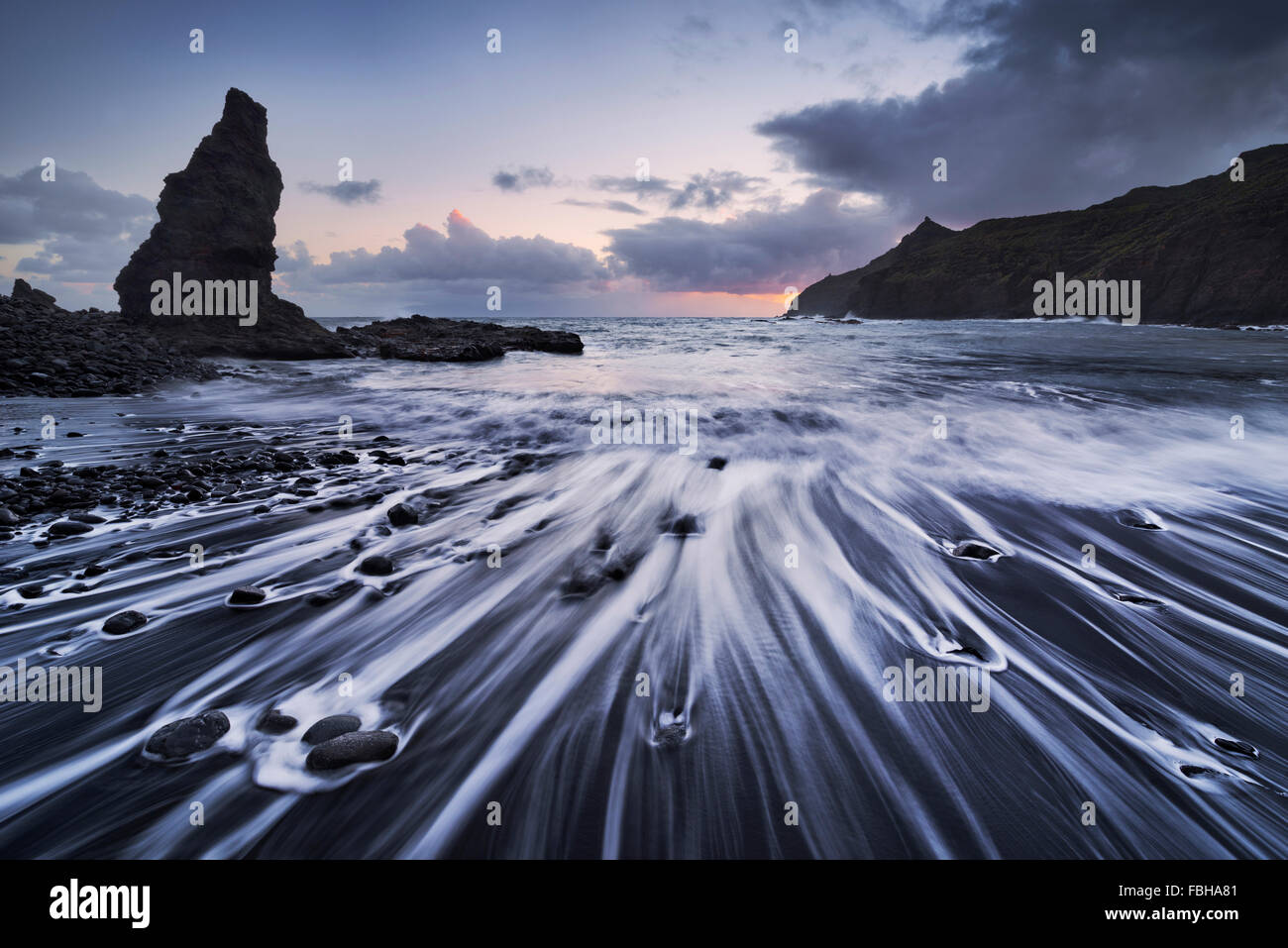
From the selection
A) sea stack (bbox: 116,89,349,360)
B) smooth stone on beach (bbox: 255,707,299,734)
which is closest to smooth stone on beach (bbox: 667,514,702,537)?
smooth stone on beach (bbox: 255,707,299,734)

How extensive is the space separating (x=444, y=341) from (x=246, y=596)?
865 inches

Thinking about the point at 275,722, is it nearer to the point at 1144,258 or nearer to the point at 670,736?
the point at 670,736

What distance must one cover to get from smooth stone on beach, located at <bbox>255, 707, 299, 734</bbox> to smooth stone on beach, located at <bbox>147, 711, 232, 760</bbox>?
0.12 metres

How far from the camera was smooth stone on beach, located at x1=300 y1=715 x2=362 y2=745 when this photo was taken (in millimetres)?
2004

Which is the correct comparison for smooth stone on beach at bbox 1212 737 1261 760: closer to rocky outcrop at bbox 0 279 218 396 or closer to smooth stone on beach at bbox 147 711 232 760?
smooth stone on beach at bbox 147 711 232 760

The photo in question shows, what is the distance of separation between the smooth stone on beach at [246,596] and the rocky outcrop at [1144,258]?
80.9 meters

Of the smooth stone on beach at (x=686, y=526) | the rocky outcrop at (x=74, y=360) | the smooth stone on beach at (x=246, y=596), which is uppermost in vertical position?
the rocky outcrop at (x=74, y=360)

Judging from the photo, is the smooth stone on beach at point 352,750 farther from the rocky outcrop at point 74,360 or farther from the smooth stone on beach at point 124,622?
the rocky outcrop at point 74,360

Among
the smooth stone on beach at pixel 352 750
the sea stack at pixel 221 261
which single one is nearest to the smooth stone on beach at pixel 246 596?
the smooth stone on beach at pixel 352 750

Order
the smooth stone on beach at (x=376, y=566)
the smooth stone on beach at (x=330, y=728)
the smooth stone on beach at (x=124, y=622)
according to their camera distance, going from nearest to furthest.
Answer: the smooth stone on beach at (x=330, y=728), the smooth stone on beach at (x=124, y=622), the smooth stone on beach at (x=376, y=566)

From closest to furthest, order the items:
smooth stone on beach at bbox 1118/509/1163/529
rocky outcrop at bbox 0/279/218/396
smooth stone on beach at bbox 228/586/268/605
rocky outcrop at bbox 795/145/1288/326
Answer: smooth stone on beach at bbox 228/586/268/605
smooth stone on beach at bbox 1118/509/1163/529
rocky outcrop at bbox 0/279/218/396
rocky outcrop at bbox 795/145/1288/326

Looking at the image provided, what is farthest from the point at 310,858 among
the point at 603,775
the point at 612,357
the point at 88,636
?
the point at 612,357

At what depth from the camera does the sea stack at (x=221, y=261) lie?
63.5ft
